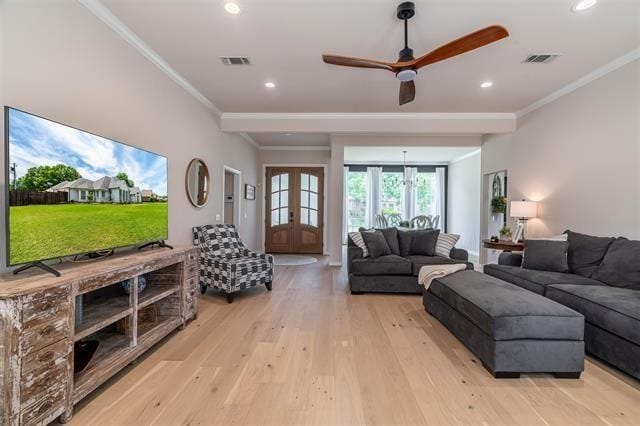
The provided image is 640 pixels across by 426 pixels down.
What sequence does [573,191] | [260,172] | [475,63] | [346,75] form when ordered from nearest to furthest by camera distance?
[475,63], [346,75], [573,191], [260,172]

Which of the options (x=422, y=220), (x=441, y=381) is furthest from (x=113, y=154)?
(x=422, y=220)

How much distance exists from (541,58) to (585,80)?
103 centimetres

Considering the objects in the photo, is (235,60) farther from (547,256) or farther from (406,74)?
(547,256)

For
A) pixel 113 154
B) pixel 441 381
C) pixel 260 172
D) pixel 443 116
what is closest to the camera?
pixel 441 381

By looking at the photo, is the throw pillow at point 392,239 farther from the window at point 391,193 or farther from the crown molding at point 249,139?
the window at point 391,193

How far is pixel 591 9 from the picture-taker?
236 centimetres

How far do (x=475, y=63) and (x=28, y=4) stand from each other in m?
3.85

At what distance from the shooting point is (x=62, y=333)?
1.59 metres

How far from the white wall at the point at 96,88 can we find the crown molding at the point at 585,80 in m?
5.03

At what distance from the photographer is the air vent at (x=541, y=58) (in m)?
3.07

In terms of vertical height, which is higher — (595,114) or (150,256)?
(595,114)

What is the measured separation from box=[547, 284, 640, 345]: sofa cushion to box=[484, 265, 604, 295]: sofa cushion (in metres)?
0.16

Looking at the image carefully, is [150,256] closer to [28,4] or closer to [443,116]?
[28,4]

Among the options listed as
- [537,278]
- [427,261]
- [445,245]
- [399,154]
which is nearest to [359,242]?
[427,261]
